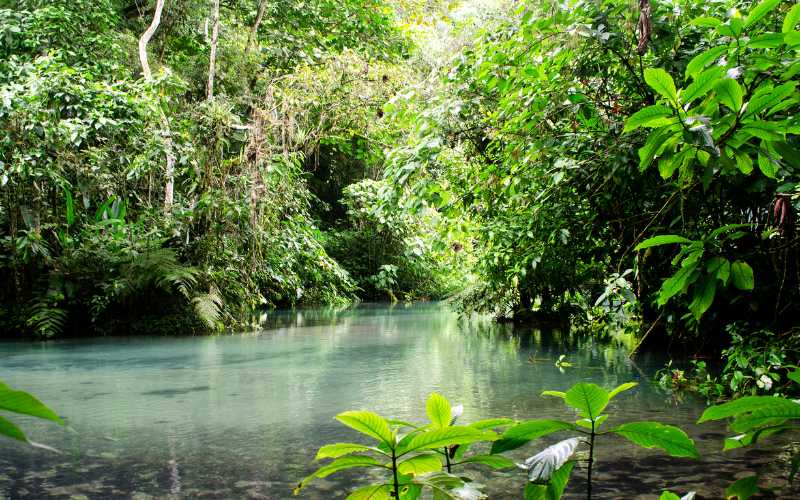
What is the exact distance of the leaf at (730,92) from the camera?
1.30m

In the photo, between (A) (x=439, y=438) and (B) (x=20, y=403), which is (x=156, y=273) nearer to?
(A) (x=439, y=438)

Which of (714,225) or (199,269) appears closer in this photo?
(714,225)

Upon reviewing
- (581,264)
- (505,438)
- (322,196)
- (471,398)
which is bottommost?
(471,398)

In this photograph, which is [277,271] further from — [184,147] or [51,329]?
[51,329]

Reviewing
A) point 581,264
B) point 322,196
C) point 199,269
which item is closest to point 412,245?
point 322,196

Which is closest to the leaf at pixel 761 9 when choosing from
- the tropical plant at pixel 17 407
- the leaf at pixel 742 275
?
the leaf at pixel 742 275

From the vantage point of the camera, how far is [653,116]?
53.7 inches

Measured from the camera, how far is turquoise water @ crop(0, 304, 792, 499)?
7.89 feet

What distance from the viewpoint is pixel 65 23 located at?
364 inches

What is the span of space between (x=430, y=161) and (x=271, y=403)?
2.92 meters

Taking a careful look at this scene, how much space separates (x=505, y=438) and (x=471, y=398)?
3033 millimetres

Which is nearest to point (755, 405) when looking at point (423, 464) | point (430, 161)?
point (423, 464)

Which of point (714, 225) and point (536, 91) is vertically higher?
point (536, 91)

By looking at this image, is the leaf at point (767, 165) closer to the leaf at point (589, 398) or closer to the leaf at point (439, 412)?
the leaf at point (589, 398)
